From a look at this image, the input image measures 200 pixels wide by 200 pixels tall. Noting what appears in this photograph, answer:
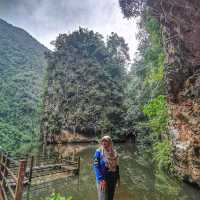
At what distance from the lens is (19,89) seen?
37.7 metres

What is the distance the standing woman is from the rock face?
586 centimetres

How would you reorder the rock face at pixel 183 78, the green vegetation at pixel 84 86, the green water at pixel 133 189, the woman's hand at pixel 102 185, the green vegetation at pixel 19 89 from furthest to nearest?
the green vegetation at pixel 84 86, the green vegetation at pixel 19 89, the rock face at pixel 183 78, the green water at pixel 133 189, the woman's hand at pixel 102 185

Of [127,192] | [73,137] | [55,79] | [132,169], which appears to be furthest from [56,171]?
[55,79]

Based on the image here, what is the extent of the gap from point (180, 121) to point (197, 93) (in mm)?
1776

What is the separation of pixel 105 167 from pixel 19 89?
36433 mm

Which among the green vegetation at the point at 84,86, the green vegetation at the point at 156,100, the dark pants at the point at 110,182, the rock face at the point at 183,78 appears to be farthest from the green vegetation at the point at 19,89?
the dark pants at the point at 110,182

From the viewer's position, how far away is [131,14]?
12.4m

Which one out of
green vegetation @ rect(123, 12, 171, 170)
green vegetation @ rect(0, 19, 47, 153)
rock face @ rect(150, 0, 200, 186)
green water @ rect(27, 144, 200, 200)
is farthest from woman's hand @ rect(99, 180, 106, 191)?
green vegetation @ rect(0, 19, 47, 153)

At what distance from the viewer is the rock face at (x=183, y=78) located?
28.6 feet

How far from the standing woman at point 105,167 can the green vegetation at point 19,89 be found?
1855 cm

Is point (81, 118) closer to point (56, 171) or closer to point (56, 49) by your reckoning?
point (56, 49)

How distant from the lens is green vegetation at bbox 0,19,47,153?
26.5 m

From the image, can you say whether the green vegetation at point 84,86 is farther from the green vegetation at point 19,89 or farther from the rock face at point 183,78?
the rock face at point 183,78

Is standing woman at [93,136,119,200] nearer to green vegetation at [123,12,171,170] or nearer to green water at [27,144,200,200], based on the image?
green water at [27,144,200,200]
